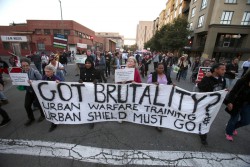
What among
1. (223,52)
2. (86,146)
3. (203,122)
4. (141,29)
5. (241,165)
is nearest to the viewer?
(241,165)

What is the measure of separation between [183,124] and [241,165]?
1.16 metres

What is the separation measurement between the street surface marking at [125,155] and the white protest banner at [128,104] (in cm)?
62

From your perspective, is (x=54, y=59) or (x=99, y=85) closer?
(x=99, y=85)

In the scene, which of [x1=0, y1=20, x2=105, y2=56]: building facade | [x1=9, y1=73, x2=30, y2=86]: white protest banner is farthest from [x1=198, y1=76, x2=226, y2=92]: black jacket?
[x1=0, y1=20, x2=105, y2=56]: building facade

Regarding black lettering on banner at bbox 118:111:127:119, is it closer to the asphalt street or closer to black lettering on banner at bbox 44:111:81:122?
the asphalt street

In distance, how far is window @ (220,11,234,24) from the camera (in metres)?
20.4

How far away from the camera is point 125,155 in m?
2.53

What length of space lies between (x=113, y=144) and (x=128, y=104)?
3.21 ft

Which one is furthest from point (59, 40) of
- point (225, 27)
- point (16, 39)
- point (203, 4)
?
point (16, 39)

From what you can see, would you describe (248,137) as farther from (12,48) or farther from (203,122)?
(12,48)

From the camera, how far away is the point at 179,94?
2900 millimetres

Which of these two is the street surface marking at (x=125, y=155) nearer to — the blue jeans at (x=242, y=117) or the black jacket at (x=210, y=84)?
the blue jeans at (x=242, y=117)

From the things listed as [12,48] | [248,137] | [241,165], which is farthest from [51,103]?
[12,48]

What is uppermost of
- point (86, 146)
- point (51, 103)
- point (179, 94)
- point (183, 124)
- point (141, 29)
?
point (141, 29)
